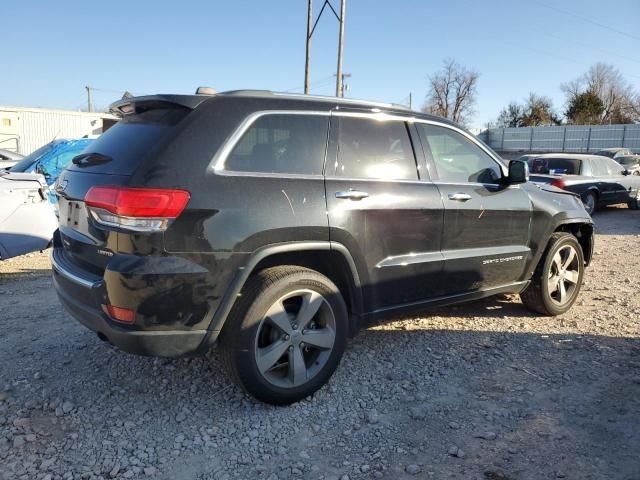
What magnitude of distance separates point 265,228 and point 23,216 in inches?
178

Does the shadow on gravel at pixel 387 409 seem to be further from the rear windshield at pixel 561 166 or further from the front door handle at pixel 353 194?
the rear windshield at pixel 561 166

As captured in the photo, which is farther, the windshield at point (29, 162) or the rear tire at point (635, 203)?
the rear tire at point (635, 203)

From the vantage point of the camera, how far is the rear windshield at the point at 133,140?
2799 millimetres

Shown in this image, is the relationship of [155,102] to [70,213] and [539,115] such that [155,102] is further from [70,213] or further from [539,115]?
[539,115]

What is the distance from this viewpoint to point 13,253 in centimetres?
591

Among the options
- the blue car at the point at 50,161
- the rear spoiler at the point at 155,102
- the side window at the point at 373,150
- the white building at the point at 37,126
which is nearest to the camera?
the rear spoiler at the point at 155,102

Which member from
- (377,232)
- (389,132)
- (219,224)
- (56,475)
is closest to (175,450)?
(56,475)

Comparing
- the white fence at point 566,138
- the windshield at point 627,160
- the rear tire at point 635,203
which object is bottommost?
the rear tire at point 635,203

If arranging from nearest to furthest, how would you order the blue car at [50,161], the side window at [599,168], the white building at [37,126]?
1. the blue car at [50,161]
2. the side window at [599,168]
3. the white building at [37,126]

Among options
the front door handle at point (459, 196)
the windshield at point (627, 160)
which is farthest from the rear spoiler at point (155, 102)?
the windshield at point (627, 160)

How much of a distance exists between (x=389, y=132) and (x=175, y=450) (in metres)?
2.47

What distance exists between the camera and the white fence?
3672 centimetres

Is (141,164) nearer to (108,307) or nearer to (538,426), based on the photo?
(108,307)

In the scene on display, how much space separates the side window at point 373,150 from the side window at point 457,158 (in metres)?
0.24
